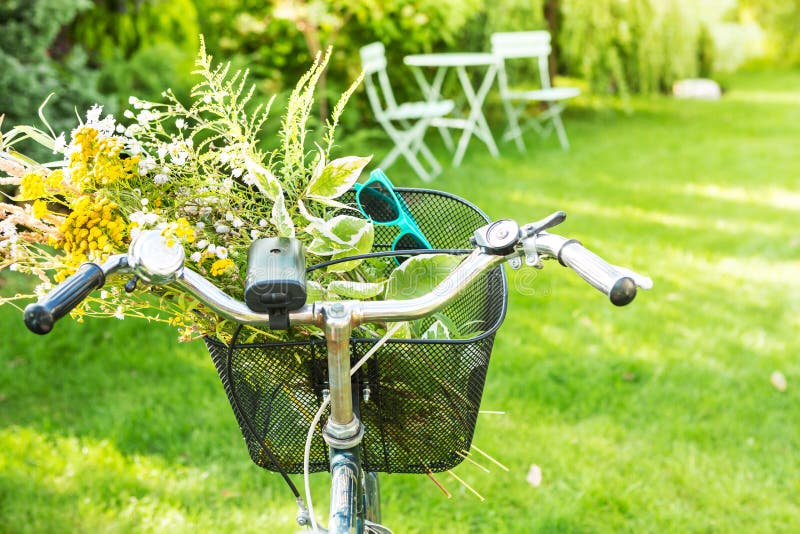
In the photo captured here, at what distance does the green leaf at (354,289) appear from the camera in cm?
124

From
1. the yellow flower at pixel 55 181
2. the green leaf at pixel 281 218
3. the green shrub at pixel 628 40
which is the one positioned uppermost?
the yellow flower at pixel 55 181

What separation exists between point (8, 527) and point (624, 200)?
4638 mm

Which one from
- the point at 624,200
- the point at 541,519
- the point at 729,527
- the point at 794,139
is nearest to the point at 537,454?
the point at 541,519

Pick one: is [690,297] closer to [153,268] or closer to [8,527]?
[8,527]

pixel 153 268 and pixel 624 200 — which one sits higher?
pixel 153 268

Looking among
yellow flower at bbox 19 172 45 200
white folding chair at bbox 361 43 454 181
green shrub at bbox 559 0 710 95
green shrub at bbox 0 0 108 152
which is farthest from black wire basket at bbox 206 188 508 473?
green shrub at bbox 559 0 710 95

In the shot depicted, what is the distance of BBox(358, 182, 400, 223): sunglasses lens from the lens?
57.1 inches

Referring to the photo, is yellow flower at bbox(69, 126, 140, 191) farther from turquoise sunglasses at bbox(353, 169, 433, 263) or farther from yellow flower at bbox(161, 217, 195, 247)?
turquoise sunglasses at bbox(353, 169, 433, 263)

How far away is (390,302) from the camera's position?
111 cm

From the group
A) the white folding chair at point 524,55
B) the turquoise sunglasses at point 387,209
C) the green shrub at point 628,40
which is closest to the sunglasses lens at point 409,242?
the turquoise sunglasses at point 387,209

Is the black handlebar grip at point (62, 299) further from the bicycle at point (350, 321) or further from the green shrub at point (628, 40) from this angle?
the green shrub at point (628, 40)

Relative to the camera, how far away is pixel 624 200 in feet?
19.4

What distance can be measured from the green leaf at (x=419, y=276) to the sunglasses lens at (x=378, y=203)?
192 millimetres

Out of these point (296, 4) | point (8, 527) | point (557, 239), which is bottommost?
point (8, 527)
